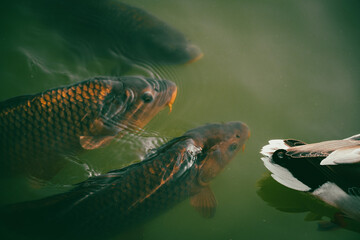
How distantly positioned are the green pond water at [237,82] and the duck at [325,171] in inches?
19.9

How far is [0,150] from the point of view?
8.96ft

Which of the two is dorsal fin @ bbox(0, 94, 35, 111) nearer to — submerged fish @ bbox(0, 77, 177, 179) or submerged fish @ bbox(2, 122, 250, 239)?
submerged fish @ bbox(0, 77, 177, 179)

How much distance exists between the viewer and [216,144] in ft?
10.4

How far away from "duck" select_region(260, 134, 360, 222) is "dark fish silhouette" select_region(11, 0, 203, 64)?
189 cm

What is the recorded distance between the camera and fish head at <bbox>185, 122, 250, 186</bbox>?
3109mm

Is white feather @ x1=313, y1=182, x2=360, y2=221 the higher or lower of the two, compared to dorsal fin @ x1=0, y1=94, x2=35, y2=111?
lower

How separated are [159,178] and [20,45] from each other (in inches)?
111

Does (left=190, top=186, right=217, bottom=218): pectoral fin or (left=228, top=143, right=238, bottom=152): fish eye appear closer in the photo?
(left=190, top=186, right=217, bottom=218): pectoral fin

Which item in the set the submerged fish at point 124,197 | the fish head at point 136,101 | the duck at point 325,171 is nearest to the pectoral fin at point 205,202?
the submerged fish at point 124,197

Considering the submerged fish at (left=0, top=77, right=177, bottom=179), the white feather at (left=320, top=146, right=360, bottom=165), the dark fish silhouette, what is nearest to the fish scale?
the submerged fish at (left=0, top=77, right=177, bottom=179)

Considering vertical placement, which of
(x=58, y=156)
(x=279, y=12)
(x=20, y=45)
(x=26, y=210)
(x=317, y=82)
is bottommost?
(x=26, y=210)

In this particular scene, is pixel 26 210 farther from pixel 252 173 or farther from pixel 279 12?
pixel 279 12

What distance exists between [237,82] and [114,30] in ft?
6.10

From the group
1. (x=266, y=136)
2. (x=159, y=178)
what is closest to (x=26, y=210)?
(x=159, y=178)
